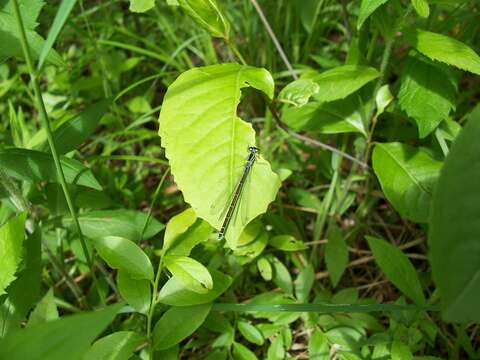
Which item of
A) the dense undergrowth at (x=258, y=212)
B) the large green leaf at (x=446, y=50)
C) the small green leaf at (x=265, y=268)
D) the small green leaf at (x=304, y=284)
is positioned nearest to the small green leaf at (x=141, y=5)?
the dense undergrowth at (x=258, y=212)

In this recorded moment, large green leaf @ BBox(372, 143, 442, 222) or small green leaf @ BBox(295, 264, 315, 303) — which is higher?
large green leaf @ BBox(372, 143, 442, 222)

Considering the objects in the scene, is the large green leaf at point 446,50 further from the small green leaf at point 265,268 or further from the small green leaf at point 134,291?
the small green leaf at point 134,291

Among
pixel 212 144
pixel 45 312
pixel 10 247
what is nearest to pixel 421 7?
pixel 212 144

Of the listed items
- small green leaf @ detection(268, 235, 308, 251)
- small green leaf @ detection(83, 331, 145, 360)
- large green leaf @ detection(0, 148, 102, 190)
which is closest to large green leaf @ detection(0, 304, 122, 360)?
small green leaf @ detection(83, 331, 145, 360)

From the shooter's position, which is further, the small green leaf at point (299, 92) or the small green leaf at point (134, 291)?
the small green leaf at point (299, 92)

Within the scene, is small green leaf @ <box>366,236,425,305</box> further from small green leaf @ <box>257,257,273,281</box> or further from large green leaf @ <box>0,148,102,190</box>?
large green leaf @ <box>0,148,102,190</box>

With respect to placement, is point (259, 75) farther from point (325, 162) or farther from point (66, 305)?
point (66, 305)

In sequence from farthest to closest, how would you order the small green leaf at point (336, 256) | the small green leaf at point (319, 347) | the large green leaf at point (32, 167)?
the small green leaf at point (336, 256), the small green leaf at point (319, 347), the large green leaf at point (32, 167)
